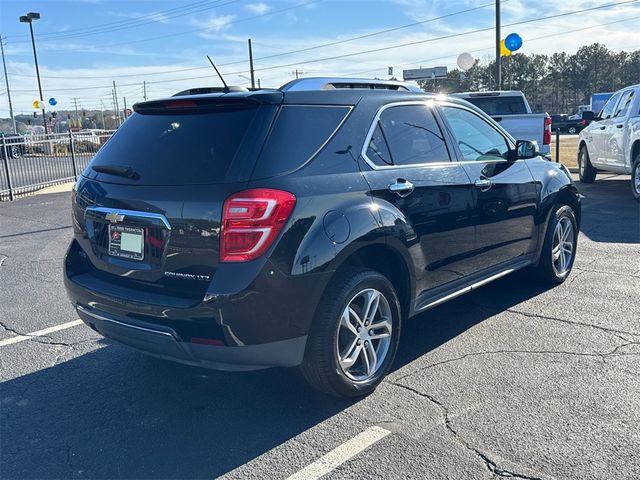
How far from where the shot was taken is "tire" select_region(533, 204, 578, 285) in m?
5.48

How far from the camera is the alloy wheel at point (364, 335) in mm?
3455

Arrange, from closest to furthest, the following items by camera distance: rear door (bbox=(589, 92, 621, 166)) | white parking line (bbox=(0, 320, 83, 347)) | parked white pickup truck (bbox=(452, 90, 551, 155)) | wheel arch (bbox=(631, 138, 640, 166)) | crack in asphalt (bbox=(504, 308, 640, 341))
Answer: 1. crack in asphalt (bbox=(504, 308, 640, 341))
2. white parking line (bbox=(0, 320, 83, 347))
3. wheel arch (bbox=(631, 138, 640, 166))
4. rear door (bbox=(589, 92, 621, 166))
5. parked white pickup truck (bbox=(452, 90, 551, 155))

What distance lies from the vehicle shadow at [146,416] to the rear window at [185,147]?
1.34 metres

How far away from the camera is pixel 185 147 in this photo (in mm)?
3314

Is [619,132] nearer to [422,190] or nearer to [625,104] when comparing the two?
[625,104]

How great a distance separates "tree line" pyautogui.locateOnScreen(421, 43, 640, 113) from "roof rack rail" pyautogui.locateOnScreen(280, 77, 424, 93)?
9088cm

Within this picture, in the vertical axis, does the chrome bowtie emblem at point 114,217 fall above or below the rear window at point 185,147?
below

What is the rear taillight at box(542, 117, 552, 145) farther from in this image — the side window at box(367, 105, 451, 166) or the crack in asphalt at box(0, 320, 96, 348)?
the crack in asphalt at box(0, 320, 96, 348)

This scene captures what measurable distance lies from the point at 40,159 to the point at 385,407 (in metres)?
14.6

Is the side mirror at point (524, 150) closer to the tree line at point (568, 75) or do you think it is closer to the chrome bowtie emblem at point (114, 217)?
the chrome bowtie emblem at point (114, 217)

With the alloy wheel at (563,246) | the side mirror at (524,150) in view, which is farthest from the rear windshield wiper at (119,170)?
the alloy wheel at (563,246)

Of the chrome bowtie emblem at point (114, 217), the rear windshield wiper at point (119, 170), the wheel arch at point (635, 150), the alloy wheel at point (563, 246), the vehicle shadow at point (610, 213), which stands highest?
the rear windshield wiper at point (119, 170)

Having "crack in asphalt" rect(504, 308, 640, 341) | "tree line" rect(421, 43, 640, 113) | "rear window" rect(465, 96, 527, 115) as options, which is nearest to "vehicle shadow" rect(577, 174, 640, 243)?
"rear window" rect(465, 96, 527, 115)

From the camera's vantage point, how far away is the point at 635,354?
402cm
